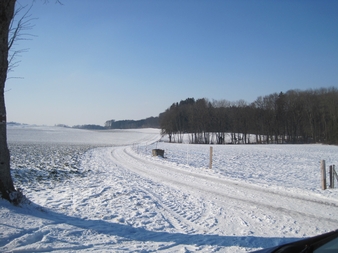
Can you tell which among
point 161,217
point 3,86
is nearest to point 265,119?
point 161,217

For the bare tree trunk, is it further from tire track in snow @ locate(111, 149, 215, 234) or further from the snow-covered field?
tire track in snow @ locate(111, 149, 215, 234)

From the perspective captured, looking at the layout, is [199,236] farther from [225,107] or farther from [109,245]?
[225,107]

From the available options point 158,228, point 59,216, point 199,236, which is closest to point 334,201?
point 199,236

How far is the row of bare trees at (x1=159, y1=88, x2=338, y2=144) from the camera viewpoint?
6281 centimetres

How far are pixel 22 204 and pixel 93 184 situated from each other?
556cm

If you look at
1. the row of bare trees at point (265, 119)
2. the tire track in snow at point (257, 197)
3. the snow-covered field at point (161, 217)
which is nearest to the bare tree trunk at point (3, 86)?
the snow-covered field at point (161, 217)

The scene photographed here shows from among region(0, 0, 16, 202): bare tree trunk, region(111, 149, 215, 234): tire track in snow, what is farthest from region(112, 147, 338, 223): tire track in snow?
region(0, 0, 16, 202): bare tree trunk

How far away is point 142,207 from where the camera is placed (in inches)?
299

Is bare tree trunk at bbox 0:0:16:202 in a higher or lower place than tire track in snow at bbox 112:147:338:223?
higher

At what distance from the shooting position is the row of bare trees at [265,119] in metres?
62.8

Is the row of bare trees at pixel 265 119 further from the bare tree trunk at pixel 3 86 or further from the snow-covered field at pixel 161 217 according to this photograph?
the bare tree trunk at pixel 3 86

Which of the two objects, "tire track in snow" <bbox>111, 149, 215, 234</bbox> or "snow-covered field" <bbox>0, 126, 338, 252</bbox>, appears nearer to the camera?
"snow-covered field" <bbox>0, 126, 338, 252</bbox>

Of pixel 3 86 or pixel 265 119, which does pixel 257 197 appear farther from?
pixel 265 119

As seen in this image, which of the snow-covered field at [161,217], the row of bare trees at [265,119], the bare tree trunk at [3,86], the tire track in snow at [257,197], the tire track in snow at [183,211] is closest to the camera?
the snow-covered field at [161,217]
